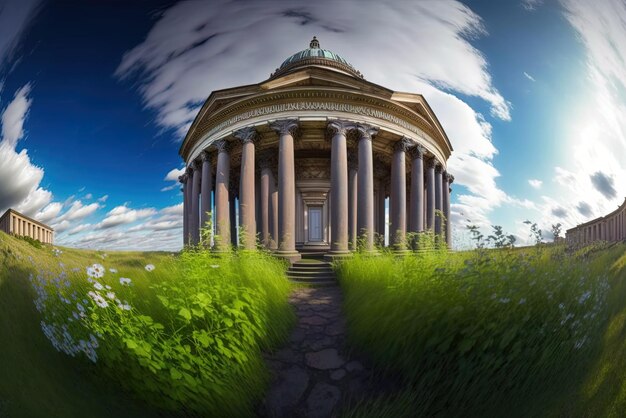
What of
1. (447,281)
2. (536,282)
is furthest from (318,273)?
(536,282)

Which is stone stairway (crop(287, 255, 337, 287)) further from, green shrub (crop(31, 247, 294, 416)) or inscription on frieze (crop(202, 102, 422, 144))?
inscription on frieze (crop(202, 102, 422, 144))

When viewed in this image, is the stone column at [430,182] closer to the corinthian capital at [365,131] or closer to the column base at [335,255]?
the corinthian capital at [365,131]

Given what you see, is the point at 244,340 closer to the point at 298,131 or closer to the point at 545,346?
the point at 545,346

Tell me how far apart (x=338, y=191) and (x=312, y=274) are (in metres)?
4.41

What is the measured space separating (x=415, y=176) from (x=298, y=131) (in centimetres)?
752

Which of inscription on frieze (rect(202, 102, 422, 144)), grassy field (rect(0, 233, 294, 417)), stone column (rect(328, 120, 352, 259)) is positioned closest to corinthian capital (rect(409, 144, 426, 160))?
inscription on frieze (rect(202, 102, 422, 144))

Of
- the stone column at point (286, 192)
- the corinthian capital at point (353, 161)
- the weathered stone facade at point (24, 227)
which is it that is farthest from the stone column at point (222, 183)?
the weathered stone facade at point (24, 227)

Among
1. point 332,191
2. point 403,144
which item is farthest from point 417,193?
point 332,191

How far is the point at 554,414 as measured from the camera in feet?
4.29

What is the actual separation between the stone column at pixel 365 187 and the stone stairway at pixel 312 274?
2715mm

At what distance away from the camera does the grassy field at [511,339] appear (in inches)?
56.3

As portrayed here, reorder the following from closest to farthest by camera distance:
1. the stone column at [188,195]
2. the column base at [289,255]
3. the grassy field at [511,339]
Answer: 1. the grassy field at [511,339]
2. the column base at [289,255]
3. the stone column at [188,195]

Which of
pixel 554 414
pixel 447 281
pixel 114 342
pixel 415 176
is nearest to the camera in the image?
pixel 554 414

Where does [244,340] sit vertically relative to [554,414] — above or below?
below
